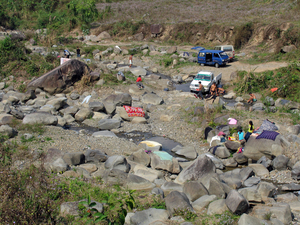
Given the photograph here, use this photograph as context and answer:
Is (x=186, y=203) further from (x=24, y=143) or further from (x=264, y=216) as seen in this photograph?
(x=24, y=143)

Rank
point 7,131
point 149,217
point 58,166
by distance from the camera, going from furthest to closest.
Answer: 1. point 7,131
2. point 58,166
3. point 149,217

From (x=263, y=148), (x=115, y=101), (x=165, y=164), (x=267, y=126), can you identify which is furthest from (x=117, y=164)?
(x=115, y=101)

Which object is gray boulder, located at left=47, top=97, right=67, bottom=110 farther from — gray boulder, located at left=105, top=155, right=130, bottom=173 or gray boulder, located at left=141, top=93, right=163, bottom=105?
gray boulder, located at left=105, top=155, right=130, bottom=173

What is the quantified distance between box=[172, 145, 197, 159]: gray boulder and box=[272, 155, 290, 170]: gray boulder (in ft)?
9.77

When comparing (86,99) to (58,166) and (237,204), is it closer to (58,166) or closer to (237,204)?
(58,166)

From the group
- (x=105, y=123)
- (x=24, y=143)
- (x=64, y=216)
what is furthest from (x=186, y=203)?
(x=105, y=123)

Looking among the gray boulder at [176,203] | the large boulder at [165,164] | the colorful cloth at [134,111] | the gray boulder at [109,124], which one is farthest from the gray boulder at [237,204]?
the colorful cloth at [134,111]

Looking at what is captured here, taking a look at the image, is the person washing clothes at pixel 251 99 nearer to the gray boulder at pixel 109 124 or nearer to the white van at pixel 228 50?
the gray boulder at pixel 109 124

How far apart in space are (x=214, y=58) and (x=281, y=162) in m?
16.9

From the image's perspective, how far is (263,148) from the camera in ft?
32.4

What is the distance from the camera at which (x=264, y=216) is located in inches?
231

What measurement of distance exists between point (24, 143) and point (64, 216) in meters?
4.97

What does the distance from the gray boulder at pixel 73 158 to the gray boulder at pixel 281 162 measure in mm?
6822

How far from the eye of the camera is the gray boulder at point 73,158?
27.7 ft
